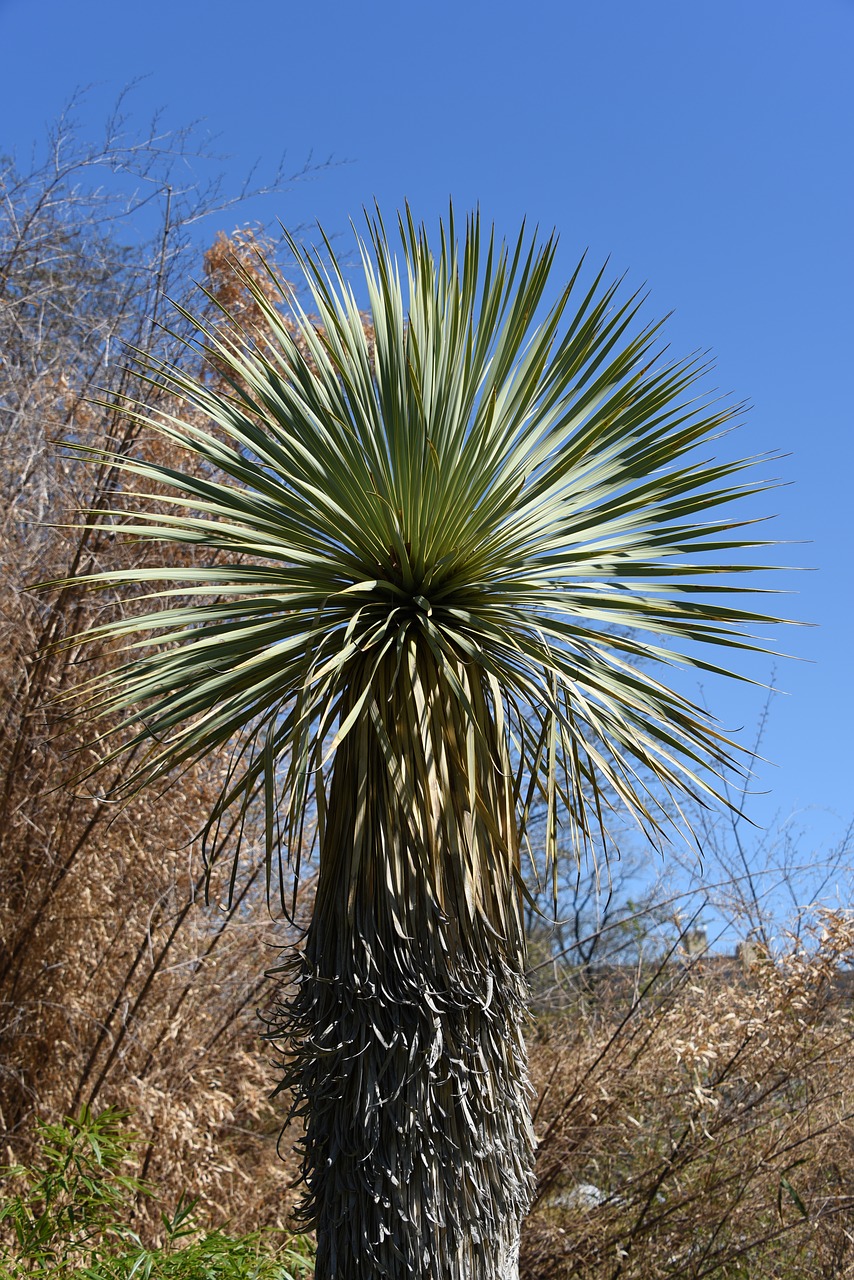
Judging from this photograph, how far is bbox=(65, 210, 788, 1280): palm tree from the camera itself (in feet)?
9.80

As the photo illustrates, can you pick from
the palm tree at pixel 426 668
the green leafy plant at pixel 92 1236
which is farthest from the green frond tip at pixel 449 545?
the green leafy plant at pixel 92 1236

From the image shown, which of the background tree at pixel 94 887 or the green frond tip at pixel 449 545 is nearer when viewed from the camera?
Result: the green frond tip at pixel 449 545

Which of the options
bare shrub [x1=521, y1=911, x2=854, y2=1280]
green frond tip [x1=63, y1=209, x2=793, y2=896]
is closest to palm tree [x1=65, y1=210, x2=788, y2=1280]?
green frond tip [x1=63, y1=209, x2=793, y2=896]

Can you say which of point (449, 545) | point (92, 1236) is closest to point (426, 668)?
point (449, 545)

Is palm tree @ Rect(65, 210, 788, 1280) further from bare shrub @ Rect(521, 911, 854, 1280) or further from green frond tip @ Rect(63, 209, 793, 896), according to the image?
bare shrub @ Rect(521, 911, 854, 1280)

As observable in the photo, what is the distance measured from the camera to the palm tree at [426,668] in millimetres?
2988

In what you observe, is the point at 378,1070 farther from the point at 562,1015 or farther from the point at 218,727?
the point at 562,1015

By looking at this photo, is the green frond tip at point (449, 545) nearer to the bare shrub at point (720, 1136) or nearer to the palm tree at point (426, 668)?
the palm tree at point (426, 668)

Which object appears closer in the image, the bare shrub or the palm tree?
the palm tree

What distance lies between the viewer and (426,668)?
3.29 m

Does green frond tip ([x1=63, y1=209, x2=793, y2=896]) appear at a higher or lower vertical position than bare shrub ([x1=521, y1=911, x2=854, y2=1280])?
higher

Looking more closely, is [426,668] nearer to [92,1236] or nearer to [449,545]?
[449,545]

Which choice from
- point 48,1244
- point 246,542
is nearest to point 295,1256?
point 48,1244

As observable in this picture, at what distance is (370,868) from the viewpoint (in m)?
3.13
